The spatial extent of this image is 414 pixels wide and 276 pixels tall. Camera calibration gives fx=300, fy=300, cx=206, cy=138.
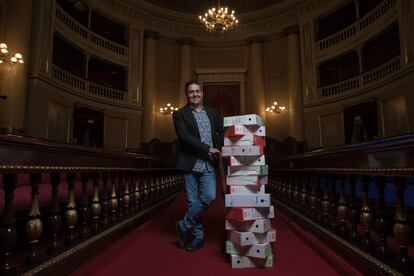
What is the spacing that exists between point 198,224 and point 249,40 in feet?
39.9

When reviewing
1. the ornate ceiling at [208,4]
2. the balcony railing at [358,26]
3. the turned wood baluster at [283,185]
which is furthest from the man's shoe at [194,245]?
the ornate ceiling at [208,4]

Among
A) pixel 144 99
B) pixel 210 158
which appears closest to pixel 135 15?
pixel 144 99

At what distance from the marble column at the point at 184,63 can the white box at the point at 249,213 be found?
37.1 feet

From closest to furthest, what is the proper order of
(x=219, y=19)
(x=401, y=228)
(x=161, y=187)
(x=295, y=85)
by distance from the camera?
(x=401, y=228) → (x=161, y=187) → (x=219, y=19) → (x=295, y=85)

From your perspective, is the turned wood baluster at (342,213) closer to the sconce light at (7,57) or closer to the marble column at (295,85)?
the sconce light at (7,57)

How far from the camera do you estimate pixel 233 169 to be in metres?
2.08

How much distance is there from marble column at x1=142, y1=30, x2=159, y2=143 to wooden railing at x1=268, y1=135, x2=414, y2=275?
9.72 m

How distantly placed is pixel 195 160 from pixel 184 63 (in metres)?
11.4

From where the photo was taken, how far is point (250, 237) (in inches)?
76.4

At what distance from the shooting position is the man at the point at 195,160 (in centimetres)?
237

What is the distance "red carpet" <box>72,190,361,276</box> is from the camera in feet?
6.15

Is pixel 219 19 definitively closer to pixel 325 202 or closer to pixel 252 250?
pixel 325 202

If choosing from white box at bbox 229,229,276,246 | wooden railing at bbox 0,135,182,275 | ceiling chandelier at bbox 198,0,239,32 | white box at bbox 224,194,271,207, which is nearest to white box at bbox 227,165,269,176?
white box at bbox 224,194,271,207

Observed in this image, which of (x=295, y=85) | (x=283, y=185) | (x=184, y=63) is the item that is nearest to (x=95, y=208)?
(x=283, y=185)
